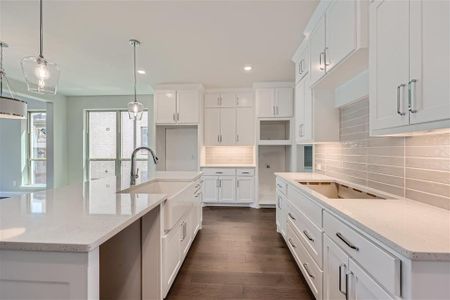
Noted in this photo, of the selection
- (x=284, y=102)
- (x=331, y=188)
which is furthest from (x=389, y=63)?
(x=284, y=102)

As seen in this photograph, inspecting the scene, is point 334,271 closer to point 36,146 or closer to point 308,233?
point 308,233

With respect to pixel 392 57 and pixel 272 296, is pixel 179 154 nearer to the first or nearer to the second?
pixel 272 296

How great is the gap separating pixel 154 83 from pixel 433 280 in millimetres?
5165

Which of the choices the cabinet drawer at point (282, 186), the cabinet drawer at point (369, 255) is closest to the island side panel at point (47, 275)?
the cabinet drawer at point (369, 255)

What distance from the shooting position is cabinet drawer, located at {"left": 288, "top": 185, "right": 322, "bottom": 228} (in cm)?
175

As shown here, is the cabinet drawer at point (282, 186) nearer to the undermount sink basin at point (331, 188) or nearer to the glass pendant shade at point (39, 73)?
the undermount sink basin at point (331, 188)

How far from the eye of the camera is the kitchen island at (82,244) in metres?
0.89

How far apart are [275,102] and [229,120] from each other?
107 cm

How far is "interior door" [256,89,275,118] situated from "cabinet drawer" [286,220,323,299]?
110 inches

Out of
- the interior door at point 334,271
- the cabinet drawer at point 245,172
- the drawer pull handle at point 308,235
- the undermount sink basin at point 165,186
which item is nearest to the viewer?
the interior door at point 334,271

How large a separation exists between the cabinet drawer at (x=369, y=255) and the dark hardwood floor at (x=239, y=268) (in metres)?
1.00

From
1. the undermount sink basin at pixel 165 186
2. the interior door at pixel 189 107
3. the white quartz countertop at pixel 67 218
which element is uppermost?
the interior door at pixel 189 107

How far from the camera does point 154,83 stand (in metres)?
5.11

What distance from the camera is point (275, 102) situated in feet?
16.5
